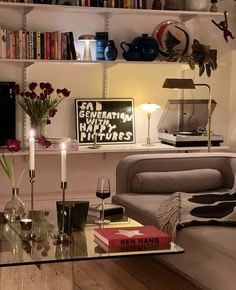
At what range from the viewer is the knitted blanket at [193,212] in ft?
9.99

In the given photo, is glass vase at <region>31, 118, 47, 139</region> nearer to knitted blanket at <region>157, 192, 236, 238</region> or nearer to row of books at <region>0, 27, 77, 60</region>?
row of books at <region>0, 27, 77, 60</region>

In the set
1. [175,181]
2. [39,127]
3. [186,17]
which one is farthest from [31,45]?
[175,181]

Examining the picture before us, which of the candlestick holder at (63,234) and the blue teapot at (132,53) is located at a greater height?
the blue teapot at (132,53)

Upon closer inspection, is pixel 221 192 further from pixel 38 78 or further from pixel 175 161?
pixel 38 78

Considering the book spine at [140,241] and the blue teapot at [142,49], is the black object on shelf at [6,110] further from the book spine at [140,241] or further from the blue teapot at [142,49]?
the book spine at [140,241]

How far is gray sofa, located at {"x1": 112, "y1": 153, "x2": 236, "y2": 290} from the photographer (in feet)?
9.21

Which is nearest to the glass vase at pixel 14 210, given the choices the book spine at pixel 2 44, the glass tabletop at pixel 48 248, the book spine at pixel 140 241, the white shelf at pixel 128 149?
the glass tabletop at pixel 48 248

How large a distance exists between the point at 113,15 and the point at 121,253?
2892 mm

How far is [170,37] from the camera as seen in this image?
490 cm

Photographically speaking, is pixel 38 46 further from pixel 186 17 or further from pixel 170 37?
pixel 186 17

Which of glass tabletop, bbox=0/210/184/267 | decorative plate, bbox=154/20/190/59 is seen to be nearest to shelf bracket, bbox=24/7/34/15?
decorative plate, bbox=154/20/190/59

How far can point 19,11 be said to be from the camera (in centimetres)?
464

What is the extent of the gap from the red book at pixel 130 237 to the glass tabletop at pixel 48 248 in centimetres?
4

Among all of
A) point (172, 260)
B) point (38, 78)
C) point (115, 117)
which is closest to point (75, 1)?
point (38, 78)
